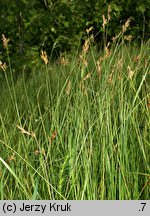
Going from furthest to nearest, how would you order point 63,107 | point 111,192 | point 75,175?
point 63,107 → point 75,175 → point 111,192

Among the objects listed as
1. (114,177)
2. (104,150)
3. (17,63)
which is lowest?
(17,63)

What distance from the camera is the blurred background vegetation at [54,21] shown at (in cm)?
579

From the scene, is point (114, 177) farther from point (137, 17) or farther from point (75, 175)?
point (137, 17)

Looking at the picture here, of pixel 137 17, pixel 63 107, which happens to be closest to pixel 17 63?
pixel 137 17

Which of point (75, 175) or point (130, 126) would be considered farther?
point (130, 126)

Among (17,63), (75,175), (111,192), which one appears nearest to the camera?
(111,192)

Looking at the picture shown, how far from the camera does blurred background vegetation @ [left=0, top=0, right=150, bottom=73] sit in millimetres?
5789

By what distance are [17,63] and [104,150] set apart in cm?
360

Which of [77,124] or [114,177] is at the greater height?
[77,124]

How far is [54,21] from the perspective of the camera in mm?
6156

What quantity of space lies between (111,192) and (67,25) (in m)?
4.14

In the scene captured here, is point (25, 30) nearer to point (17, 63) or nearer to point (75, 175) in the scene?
point (17, 63)

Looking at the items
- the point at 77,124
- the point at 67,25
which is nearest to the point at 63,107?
the point at 77,124

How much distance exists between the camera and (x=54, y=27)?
6172 millimetres
